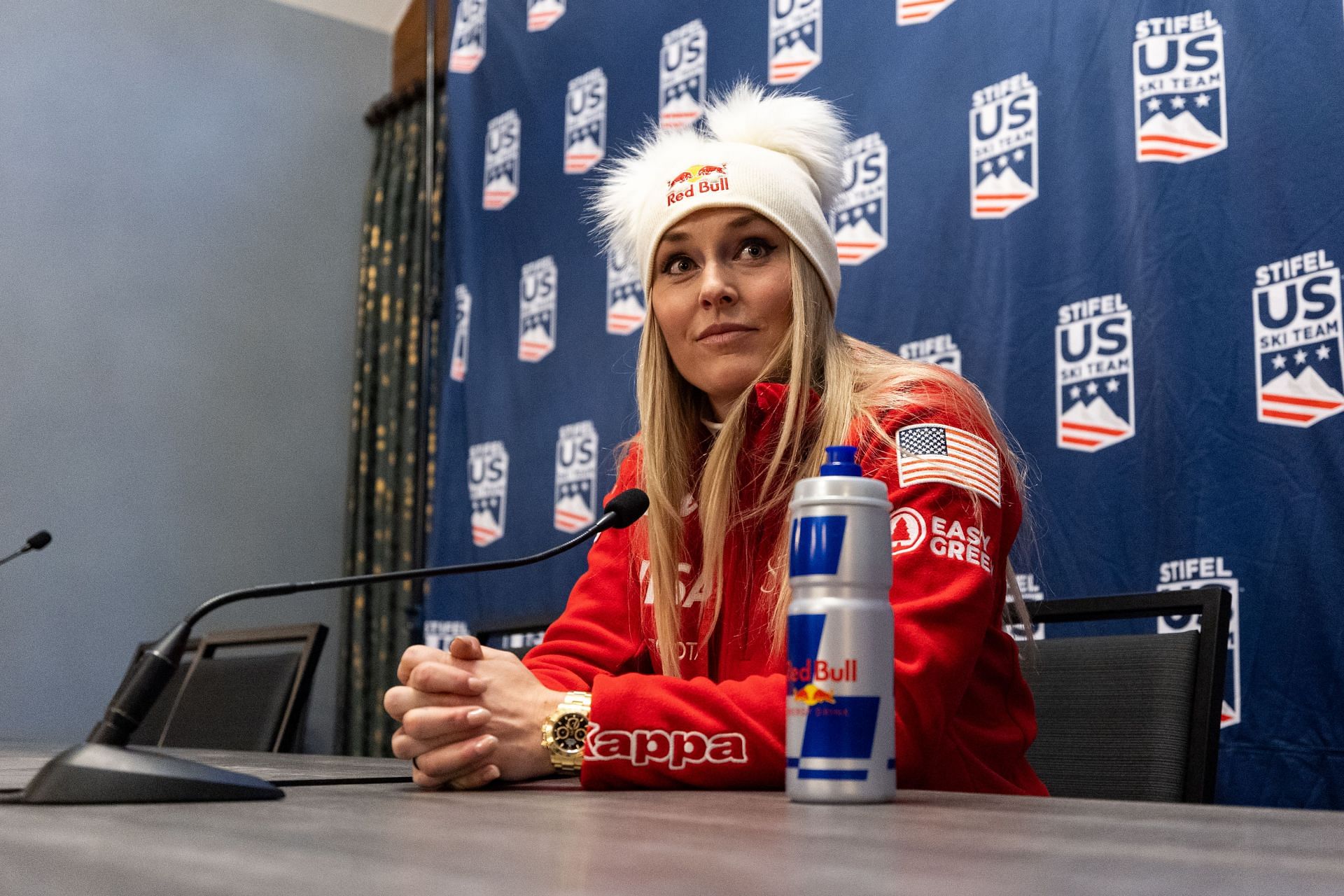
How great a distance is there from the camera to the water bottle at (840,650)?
72 centimetres

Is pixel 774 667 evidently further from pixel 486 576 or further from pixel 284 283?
pixel 284 283

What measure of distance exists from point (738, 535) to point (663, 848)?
0.84 meters

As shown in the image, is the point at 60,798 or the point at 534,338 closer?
the point at 60,798

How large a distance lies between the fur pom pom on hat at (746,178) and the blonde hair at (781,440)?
60 millimetres

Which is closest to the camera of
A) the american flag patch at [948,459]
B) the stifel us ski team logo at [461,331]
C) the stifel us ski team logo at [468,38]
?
the american flag patch at [948,459]

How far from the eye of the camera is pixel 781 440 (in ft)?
4.33

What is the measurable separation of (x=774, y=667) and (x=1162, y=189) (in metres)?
1.26

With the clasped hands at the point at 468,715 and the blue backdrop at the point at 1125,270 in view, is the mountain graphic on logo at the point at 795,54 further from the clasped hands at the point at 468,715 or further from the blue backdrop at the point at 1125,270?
the clasped hands at the point at 468,715

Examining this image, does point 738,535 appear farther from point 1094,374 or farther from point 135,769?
point 1094,374

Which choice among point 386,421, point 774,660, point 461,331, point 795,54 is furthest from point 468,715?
point 386,421

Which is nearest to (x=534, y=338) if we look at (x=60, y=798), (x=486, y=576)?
(x=486, y=576)

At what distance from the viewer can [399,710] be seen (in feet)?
3.29

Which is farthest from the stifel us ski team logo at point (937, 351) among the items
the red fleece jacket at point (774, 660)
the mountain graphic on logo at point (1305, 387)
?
the red fleece jacket at point (774, 660)

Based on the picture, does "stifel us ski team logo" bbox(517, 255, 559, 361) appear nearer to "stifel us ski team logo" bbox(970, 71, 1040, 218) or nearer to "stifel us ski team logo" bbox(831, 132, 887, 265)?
"stifel us ski team logo" bbox(831, 132, 887, 265)
